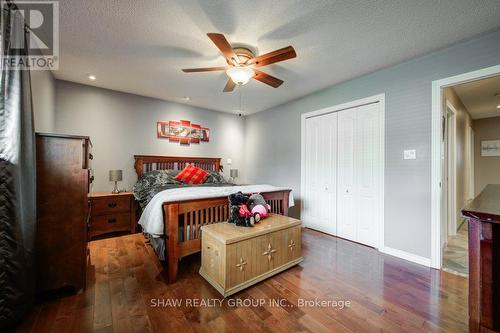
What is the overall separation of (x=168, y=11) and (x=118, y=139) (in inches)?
109

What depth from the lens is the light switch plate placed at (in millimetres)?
2525

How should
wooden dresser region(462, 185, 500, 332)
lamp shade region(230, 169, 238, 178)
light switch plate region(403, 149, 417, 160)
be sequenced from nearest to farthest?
wooden dresser region(462, 185, 500, 332) < light switch plate region(403, 149, 417, 160) < lamp shade region(230, 169, 238, 178)

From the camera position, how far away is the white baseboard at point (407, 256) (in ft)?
7.87

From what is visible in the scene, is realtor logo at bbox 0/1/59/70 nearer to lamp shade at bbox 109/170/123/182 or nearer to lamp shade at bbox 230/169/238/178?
lamp shade at bbox 109/170/123/182

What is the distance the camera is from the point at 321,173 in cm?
364

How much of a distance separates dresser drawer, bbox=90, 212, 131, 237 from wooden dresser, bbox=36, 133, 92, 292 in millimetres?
1566

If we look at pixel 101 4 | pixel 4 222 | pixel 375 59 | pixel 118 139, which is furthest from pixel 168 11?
pixel 118 139

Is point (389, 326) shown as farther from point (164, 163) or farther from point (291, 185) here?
point (164, 163)

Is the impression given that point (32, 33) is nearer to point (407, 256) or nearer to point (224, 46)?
point (224, 46)

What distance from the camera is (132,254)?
104 inches

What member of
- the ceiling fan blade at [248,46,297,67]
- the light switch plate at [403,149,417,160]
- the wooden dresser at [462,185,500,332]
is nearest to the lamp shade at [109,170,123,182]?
the ceiling fan blade at [248,46,297,67]

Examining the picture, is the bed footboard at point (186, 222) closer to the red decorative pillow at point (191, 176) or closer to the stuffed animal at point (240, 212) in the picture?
the stuffed animal at point (240, 212)

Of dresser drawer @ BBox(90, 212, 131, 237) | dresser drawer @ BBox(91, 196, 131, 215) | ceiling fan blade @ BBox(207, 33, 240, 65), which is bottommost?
dresser drawer @ BBox(90, 212, 131, 237)

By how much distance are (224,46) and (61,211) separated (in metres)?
2.02
